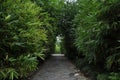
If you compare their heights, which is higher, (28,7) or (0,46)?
(28,7)

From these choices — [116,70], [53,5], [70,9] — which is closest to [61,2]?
[70,9]

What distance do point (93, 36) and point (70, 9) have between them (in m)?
7.34

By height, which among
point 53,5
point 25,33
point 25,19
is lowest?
point 25,33

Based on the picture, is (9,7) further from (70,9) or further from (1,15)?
(70,9)

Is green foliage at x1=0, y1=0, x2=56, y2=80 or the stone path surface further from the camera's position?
the stone path surface

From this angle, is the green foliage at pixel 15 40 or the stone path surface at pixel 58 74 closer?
the green foliage at pixel 15 40

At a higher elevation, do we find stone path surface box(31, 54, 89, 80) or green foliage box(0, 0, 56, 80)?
green foliage box(0, 0, 56, 80)

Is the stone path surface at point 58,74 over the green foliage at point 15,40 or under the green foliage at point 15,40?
under

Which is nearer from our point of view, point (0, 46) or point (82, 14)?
point (0, 46)

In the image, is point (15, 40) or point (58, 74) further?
point (58, 74)

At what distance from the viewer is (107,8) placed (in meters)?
4.41

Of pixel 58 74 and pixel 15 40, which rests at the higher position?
pixel 15 40

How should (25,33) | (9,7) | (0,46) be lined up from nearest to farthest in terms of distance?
1. (0,46)
2. (9,7)
3. (25,33)

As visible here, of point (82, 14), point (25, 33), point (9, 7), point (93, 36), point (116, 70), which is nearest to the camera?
point (9, 7)
